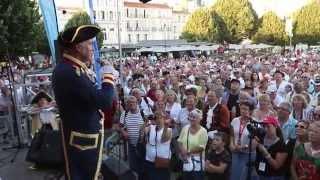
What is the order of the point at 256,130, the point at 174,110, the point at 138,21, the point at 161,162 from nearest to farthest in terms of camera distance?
the point at 256,130, the point at 161,162, the point at 174,110, the point at 138,21

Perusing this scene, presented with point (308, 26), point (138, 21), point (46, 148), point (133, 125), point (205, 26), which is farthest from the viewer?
point (138, 21)

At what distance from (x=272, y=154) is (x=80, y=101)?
294cm

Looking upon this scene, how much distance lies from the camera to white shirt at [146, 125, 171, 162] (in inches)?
58.0

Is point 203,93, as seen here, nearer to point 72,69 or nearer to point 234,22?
point 72,69

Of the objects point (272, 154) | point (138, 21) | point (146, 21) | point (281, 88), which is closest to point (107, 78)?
point (272, 154)

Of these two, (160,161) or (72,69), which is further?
(160,161)

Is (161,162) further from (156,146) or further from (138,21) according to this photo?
(138,21)

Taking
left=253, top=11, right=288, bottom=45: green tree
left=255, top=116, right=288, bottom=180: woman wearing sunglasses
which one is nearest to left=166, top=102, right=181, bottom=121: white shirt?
left=255, top=116, right=288, bottom=180: woman wearing sunglasses

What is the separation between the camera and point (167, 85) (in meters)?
13.0

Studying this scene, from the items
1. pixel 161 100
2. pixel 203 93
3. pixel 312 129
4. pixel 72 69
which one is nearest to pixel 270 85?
pixel 203 93

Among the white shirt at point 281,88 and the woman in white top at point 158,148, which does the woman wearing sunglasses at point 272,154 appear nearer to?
the woman in white top at point 158,148

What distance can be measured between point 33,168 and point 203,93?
3.57 metres

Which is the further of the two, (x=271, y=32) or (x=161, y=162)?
(x=271, y=32)

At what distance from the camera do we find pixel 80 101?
3.78m
